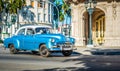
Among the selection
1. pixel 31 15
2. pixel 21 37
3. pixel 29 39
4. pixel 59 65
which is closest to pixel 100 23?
pixel 21 37

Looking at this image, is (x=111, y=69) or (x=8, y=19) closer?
(x=111, y=69)

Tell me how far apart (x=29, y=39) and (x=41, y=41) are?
112cm

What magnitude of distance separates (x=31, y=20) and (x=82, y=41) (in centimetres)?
4636

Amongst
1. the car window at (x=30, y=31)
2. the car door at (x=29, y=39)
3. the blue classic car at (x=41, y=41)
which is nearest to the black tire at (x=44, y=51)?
the blue classic car at (x=41, y=41)

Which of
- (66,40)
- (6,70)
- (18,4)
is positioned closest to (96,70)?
(6,70)

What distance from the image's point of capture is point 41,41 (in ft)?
72.7

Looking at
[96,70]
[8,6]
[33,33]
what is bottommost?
[96,70]

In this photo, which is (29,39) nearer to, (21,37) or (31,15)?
(21,37)

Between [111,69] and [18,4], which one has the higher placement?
[18,4]

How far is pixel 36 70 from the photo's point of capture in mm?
14219

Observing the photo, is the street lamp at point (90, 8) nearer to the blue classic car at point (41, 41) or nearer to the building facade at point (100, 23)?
the building facade at point (100, 23)

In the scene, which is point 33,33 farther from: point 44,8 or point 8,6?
point 44,8

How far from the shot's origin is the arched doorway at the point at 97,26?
40.6 meters

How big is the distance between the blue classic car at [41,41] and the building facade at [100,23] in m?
15.8
